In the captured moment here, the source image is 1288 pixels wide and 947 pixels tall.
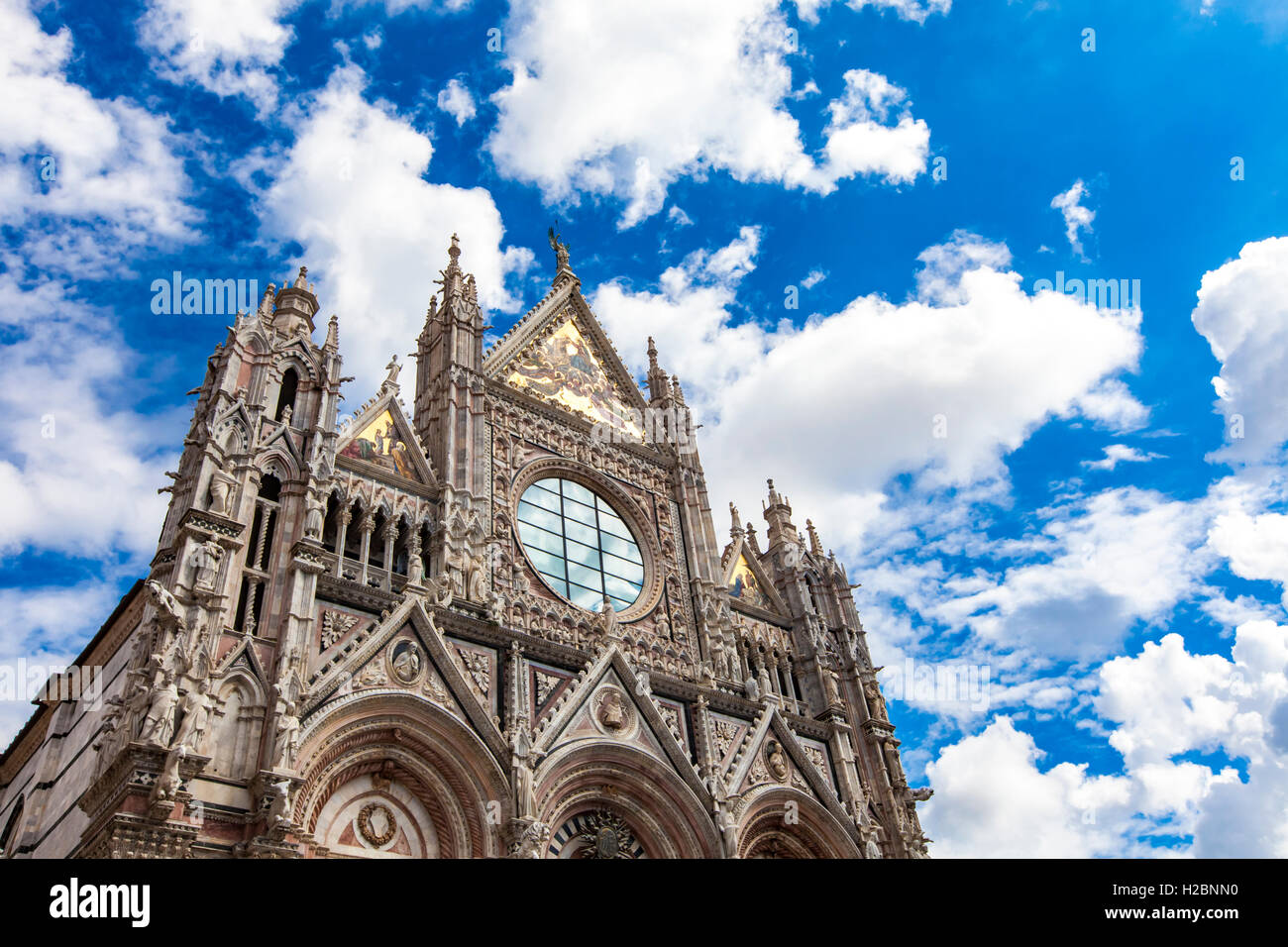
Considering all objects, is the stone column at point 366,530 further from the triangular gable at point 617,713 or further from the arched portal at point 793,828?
the arched portal at point 793,828

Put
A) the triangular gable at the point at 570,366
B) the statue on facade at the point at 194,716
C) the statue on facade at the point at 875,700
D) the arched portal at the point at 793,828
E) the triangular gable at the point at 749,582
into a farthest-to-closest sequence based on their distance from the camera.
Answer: the triangular gable at the point at 749,582, the triangular gable at the point at 570,366, the statue on facade at the point at 875,700, the arched portal at the point at 793,828, the statue on facade at the point at 194,716

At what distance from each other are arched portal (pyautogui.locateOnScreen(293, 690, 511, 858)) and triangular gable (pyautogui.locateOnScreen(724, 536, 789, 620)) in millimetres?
10803

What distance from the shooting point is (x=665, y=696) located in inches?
838

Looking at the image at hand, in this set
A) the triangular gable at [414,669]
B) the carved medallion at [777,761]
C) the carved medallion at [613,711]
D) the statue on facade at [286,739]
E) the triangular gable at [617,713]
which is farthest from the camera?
the carved medallion at [777,761]

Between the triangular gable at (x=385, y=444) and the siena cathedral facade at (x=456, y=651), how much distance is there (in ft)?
0.20

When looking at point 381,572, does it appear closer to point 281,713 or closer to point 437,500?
point 437,500

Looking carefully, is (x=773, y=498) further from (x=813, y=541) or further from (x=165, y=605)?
(x=165, y=605)

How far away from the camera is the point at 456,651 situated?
18266 mm

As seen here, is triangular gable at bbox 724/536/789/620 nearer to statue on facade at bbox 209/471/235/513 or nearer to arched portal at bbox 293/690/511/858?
arched portal at bbox 293/690/511/858

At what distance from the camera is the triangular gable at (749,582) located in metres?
26.7

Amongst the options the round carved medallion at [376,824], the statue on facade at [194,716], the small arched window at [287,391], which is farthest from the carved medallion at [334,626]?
the small arched window at [287,391]

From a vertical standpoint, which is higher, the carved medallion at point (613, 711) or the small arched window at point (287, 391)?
the small arched window at point (287, 391)

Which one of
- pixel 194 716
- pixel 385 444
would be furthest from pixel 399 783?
pixel 385 444
